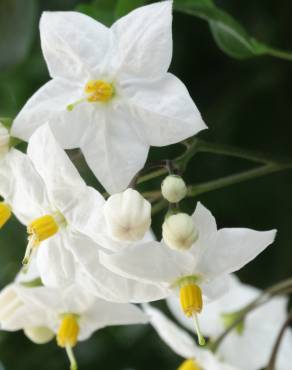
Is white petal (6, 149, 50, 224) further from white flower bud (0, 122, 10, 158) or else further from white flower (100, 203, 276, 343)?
white flower (100, 203, 276, 343)

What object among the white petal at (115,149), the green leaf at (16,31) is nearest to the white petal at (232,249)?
the white petal at (115,149)

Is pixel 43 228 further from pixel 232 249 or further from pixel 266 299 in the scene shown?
pixel 266 299

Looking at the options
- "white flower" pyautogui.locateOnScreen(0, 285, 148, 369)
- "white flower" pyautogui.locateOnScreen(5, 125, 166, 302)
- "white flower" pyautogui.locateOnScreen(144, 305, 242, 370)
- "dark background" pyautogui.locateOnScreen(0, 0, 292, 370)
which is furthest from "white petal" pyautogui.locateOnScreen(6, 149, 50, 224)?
"dark background" pyautogui.locateOnScreen(0, 0, 292, 370)

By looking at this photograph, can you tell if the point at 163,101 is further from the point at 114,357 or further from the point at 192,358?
the point at 114,357

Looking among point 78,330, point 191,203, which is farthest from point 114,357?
point 78,330

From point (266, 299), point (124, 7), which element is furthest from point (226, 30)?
point (266, 299)
